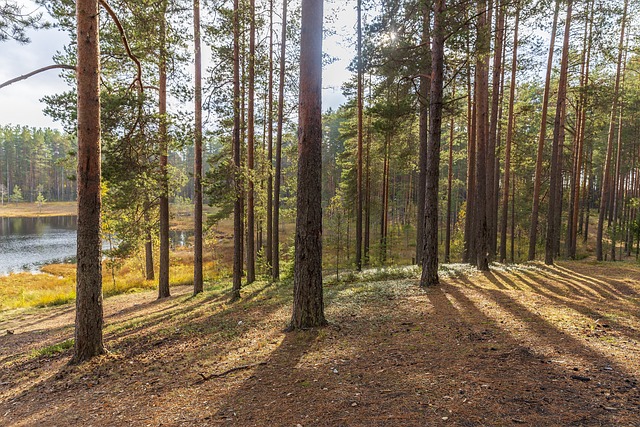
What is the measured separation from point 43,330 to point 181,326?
5.73m

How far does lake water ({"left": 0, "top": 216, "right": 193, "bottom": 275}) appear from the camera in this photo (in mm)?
28794

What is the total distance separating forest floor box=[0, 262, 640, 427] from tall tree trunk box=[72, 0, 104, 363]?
1439mm

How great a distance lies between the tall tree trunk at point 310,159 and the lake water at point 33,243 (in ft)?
100

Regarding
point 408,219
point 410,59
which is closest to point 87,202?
point 410,59

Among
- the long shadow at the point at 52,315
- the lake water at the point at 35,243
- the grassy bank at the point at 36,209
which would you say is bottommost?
the lake water at the point at 35,243

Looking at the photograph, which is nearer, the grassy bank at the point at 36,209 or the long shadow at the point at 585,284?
the long shadow at the point at 585,284

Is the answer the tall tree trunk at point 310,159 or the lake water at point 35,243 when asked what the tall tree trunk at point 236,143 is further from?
the lake water at point 35,243

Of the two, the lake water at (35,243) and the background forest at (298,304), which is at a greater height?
the background forest at (298,304)

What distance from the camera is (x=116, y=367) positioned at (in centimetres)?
527

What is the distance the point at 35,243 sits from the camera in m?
38.0

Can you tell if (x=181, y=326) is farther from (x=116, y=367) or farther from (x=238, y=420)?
(x=238, y=420)

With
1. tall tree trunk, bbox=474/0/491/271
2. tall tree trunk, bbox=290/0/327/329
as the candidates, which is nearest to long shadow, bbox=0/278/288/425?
tall tree trunk, bbox=290/0/327/329

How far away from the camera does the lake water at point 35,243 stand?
28794mm

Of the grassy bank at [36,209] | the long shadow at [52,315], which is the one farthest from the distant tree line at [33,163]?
the long shadow at [52,315]
